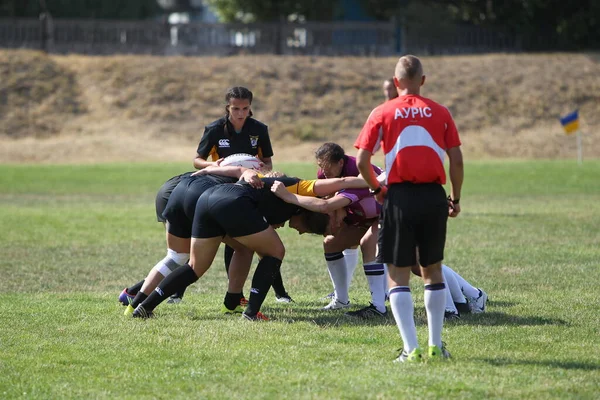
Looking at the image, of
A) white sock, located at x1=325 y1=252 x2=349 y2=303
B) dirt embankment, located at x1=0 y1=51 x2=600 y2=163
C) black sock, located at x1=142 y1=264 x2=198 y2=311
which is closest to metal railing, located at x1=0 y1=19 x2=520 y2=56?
dirt embankment, located at x1=0 y1=51 x2=600 y2=163

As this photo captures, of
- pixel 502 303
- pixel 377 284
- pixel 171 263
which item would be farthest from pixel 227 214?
pixel 502 303

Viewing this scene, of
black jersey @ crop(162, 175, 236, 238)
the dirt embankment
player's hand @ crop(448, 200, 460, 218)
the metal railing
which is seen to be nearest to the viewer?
player's hand @ crop(448, 200, 460, 218)

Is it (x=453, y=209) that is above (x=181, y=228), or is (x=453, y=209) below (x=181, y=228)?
above

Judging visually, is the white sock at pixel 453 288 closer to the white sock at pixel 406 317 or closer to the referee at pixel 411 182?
the referee at pixel 411 182

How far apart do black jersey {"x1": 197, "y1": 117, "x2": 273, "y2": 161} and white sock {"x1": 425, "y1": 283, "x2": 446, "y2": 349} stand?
10.9ft

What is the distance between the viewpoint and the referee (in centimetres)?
605

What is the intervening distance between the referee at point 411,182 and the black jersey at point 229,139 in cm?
300

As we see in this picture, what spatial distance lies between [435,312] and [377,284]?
6.31 feet

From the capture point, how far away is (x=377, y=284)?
8.10 meters

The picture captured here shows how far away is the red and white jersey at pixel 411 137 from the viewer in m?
6.05

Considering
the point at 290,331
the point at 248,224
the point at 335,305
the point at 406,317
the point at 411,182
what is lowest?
the point at 335,305

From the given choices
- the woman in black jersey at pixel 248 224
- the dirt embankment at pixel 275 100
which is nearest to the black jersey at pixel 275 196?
the woman in black jersey at pixel 248 224

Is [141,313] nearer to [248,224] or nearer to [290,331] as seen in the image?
[248,224]

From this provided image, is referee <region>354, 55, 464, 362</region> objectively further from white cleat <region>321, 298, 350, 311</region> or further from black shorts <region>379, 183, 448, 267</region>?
white cleat <region>321, 298, 350, 311</region>
